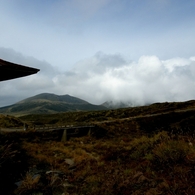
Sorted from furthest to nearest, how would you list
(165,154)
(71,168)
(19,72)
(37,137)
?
(37,137), (71,168), (165,154), (19,72)

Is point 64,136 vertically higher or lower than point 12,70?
lower

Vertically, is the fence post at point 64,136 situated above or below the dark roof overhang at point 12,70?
below

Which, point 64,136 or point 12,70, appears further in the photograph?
point 64,136

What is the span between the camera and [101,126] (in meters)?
36.3

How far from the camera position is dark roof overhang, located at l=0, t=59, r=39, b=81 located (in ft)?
22.4

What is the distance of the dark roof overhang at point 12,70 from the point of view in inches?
269

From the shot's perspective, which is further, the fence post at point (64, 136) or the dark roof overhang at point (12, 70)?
the fence post at point (64, 136)

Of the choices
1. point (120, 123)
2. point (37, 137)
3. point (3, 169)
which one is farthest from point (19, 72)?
point (120, 123)

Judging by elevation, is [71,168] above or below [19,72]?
below

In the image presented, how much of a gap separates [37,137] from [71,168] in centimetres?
1380

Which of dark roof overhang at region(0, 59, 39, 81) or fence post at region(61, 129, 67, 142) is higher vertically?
dark roof overhang at region(0, 59, 39, 81)

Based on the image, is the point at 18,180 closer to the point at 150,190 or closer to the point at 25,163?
the point at 25,163

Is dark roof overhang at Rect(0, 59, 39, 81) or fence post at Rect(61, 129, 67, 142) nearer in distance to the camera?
dark roof overhang at Rect(0, 59, 39, 81)

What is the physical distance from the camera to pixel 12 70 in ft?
24.0
